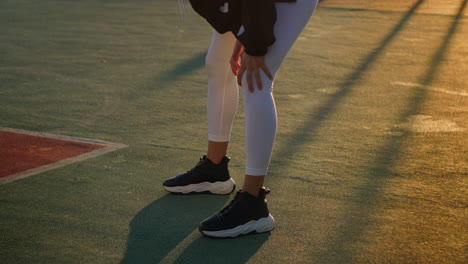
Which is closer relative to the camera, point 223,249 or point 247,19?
point 247,19

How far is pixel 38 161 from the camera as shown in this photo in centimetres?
488

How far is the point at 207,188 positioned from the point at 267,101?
2.69 feet

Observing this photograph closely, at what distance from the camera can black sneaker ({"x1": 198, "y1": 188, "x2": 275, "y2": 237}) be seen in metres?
3.70

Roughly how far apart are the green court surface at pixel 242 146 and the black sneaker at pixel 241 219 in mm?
46

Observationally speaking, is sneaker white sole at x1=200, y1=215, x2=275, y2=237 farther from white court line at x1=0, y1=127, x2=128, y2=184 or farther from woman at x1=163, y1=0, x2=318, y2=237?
white court line at x1=0, y1=127, x2=128, y2=184

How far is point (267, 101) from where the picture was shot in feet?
12.2

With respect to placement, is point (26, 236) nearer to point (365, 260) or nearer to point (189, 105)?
point (365, 260)

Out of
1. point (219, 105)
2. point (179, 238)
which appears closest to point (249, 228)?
point (179, 238)

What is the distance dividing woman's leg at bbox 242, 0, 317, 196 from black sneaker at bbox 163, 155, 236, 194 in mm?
539

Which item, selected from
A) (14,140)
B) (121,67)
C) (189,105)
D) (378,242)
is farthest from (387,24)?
(378,242)

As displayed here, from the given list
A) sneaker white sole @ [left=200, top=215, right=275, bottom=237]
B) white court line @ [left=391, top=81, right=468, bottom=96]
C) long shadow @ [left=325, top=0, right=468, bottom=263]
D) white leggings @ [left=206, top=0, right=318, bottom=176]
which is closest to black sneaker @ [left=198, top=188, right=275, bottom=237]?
sneaker white sole @ [left=200, top=215, right=275, bottom=237]

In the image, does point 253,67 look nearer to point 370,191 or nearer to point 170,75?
point 370,191

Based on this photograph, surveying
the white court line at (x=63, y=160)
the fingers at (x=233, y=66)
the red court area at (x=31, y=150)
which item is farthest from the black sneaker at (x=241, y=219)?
the red court area at (x=31, y=150)

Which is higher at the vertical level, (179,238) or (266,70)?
(266,70)
